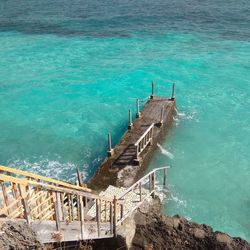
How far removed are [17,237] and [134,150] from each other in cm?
1328

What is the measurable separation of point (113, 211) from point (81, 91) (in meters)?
21.9

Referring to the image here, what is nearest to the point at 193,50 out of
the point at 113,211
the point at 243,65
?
the point at 243,65

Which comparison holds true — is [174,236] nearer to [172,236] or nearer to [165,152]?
[172,236]

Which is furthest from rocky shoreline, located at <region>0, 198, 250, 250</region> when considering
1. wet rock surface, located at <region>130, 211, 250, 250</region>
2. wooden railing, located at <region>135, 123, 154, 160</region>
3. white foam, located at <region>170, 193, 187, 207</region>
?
wooden railing, located at <region>135, 123, 154, 160</region>

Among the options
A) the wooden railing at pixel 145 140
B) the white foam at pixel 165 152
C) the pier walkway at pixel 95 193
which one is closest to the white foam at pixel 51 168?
the pier walkway at pixel 95 193

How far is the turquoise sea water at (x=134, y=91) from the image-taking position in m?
20.9

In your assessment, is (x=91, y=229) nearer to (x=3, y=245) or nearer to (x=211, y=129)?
(x=3, y=245)

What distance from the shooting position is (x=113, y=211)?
457 inches

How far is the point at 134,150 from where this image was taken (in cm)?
2033

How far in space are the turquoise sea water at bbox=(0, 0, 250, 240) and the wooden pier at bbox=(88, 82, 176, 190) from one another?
1.33m

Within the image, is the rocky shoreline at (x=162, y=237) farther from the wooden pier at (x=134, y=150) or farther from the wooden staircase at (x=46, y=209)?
the wooden pier at (x=134, y=150)

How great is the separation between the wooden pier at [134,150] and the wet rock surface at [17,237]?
9316 millimetres

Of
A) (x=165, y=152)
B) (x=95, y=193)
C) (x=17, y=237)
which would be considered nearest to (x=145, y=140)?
(x=165, y=152)

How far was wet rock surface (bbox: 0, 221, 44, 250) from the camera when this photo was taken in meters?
7.07
